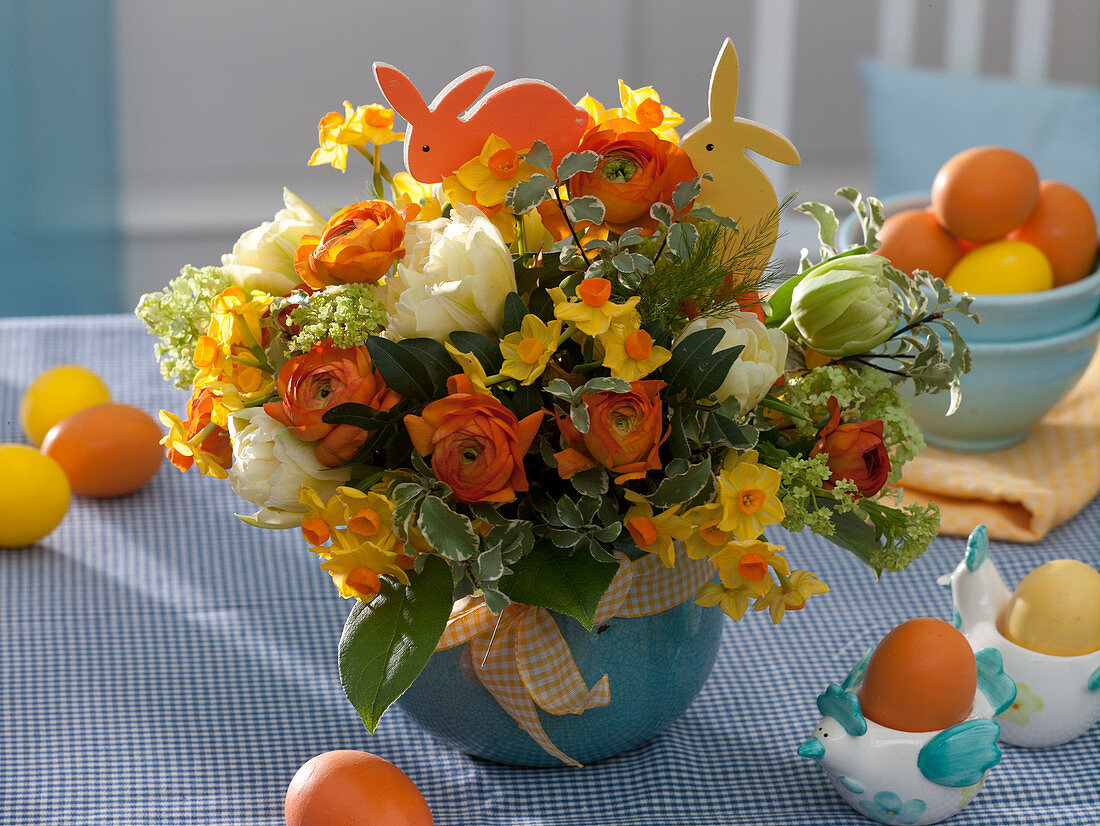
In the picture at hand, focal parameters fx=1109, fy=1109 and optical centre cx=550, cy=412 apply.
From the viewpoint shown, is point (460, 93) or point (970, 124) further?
point (970, 124)

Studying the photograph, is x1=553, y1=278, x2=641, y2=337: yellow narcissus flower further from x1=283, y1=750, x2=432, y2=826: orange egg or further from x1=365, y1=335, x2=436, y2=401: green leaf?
x1=283, y1=750, x2=432, y2=826: orange egg

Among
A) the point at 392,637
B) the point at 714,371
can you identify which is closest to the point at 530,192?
the point at 714,371

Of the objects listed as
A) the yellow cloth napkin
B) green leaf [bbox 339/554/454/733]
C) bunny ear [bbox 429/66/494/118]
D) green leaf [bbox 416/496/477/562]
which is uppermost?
bunny ear [bbox 429/66/494/118]

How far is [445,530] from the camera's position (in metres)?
0.53

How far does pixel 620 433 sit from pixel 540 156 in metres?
0.17

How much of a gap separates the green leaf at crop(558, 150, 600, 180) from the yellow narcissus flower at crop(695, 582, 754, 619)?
234mm

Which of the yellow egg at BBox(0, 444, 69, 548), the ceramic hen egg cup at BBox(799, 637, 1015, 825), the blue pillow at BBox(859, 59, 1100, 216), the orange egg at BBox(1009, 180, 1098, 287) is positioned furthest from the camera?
the blue pillow at BBox(859, 59, 1100, 216)

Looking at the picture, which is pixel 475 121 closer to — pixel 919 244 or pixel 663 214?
pixel 663 214

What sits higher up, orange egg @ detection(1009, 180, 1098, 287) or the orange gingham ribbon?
orange egg @ detection(1009, 180, 1098, 287)

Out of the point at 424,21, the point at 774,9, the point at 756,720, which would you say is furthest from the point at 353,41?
the point at 756,720

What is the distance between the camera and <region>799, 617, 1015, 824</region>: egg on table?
632 mm

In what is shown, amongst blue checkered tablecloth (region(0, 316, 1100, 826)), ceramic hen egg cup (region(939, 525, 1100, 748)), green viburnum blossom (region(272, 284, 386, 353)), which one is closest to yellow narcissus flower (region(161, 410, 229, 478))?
green viburnum blossom (region(272, 284, 386, 353))

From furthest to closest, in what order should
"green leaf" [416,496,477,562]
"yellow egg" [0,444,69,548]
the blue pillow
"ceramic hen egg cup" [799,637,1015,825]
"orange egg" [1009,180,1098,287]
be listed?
the blue pillow
"orange egg" [1009,180,1098,287]
"yellow egg" [0,444,69,548]
"ceramic hen egg cup" [799,637,1015,825]
"green leaf" [416,496,477,562]

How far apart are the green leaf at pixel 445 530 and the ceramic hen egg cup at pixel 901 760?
0.26 metres
